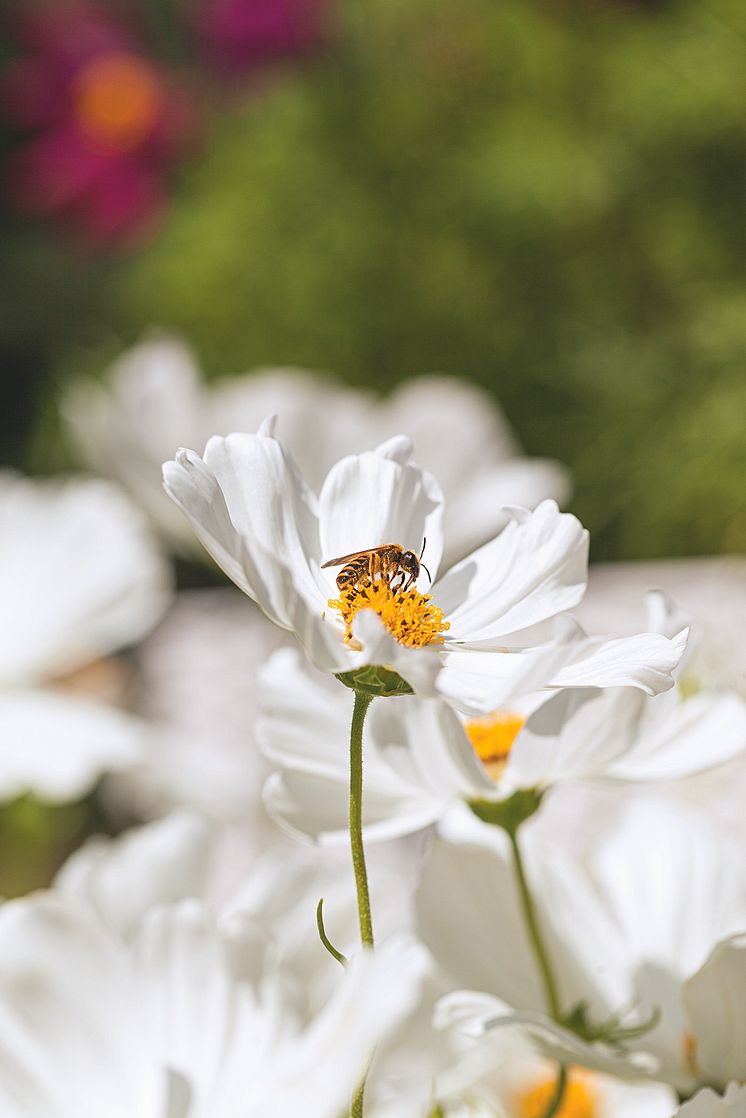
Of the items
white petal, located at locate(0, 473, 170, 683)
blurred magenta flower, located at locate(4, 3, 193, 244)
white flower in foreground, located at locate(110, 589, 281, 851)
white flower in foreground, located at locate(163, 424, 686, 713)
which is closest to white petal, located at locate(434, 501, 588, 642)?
white flower in foreground, located at locate(163, 424, 686, 713)

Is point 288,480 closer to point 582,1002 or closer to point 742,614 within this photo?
point 582,1002

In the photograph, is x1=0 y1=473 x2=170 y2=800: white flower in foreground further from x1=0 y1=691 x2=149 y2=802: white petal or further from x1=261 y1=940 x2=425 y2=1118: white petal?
x1=261 y1=940 x2=425 y2=1118: white petal

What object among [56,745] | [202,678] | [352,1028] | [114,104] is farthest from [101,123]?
[352,1028]

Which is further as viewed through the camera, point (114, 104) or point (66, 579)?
point (114, 104)

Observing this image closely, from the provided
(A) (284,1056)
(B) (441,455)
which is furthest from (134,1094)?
(B) (441,455)

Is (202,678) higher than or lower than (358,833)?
lower

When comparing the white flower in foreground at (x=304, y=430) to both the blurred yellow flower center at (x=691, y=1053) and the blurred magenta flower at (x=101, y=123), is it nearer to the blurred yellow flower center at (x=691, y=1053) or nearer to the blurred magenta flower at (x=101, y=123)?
the blurred yellow flower center at (x=691, y=1053)

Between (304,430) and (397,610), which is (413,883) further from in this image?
(304,430)
